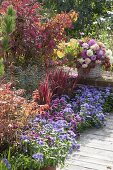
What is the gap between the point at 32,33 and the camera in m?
7.48

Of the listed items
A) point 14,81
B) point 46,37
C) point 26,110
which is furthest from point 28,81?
point 26,110

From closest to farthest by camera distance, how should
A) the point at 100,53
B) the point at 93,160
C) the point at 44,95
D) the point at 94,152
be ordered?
the point at 93,160 → the point at 94,152 → the point at 44,95 → the point at 100,53

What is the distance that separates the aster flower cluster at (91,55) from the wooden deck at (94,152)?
4.53ft

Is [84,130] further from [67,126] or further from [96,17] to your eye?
[96,17]

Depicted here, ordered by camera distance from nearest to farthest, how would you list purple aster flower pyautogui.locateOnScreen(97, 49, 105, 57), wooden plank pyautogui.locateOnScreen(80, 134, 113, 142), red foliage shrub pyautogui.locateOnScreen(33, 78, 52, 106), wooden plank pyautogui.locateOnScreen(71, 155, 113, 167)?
wooden plank pyautogui.locateOnScreen(71, 155, 113, 167)
wooden plank pyautogui.locateOnScreen(80, 134, 113, 142)
red foliage shrub pyautogui.locateOnScreen(33, 78, 52, 106)
purple aster flower pyautogui.locateOnScreen(97, 49, 105, 57)

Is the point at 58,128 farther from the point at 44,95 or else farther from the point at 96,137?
the point at 44,95

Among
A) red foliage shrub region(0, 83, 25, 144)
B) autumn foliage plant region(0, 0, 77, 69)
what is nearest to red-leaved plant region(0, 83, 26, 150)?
red foliage shrub region(0, 83, 25, 144)

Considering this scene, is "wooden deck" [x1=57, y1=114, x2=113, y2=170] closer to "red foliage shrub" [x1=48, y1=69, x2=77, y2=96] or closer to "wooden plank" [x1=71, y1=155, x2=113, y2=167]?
"wooden plank" [x1=71, y1=155, x2=113, y2=167]

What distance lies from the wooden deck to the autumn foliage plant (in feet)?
5.73

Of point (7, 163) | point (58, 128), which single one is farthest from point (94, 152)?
point (7, 163)

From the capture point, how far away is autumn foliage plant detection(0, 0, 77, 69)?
7512 mm

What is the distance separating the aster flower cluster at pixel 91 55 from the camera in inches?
302

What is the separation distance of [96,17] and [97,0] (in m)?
0.38

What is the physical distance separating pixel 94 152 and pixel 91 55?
2250mm
